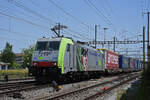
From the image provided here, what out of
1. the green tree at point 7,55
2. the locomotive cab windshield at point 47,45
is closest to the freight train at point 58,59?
the locomotive cab windshield at point 47,45

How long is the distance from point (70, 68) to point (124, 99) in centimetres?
710

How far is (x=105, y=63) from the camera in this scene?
26.0 metres

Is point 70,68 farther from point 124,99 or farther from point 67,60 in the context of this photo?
point 124,99

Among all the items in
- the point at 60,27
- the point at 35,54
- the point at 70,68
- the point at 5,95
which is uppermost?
the point at 60,27

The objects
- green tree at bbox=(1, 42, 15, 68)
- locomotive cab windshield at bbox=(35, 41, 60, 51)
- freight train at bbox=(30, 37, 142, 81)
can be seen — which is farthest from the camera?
green tree at bbox=(1, 42, 15, 68)

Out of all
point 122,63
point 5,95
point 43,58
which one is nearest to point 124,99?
point 5,95

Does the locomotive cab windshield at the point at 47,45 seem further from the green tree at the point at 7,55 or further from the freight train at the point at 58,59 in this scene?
the green tree at the point at 7,55

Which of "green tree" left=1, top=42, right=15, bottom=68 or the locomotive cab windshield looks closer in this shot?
the locomotive cab windshield

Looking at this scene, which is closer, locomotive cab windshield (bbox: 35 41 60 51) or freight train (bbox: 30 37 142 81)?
freight train (bbox: 30 37 142 81)

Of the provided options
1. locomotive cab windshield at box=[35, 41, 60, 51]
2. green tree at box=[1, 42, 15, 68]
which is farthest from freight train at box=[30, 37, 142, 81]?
green tree at box=[1, 42, 15, 68]

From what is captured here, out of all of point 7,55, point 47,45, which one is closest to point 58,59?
point 47,45

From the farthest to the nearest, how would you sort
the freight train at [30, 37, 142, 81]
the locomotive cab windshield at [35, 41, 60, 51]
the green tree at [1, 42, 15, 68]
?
the green tree at [1, 42, 15, 68]
the locomotive cab windshield at [35, 41, 60, 51]
the freight train at [30, 37, 142, 81]

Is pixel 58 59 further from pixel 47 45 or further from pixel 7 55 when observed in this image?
pixel 7 55

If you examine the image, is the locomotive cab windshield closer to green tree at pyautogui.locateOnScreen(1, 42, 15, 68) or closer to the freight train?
the freight train
